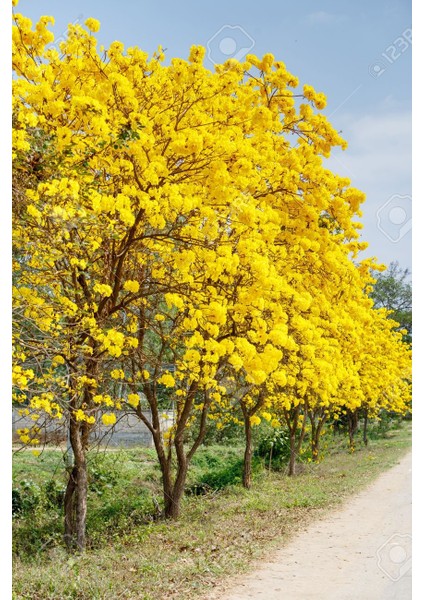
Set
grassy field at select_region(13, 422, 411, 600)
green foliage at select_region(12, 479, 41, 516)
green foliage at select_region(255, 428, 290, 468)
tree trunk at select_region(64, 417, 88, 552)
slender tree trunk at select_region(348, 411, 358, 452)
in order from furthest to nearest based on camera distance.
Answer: slender tree trunk at select_region(348, 411, 358, 452) < green foliage at select_region(255, 428, 290, 468) < green foliage at select_region(12, 479, 41, 516) < tree trunk at select_region(64, 417, 88, 552) < grassy field at select_region(13, 422, 411, 600)

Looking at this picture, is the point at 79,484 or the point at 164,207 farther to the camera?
the point at 79,484

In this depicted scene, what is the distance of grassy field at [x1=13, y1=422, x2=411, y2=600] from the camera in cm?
576

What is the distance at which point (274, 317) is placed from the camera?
661cm

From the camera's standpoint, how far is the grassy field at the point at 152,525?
5758 mm

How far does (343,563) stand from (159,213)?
4.10 metres

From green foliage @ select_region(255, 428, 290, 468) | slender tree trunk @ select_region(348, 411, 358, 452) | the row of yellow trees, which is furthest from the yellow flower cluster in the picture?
slender tree trunk @ select_region(348, 411, 358, 452)

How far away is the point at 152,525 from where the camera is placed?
355 inches

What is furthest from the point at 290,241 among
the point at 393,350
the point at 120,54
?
the point at 393,350

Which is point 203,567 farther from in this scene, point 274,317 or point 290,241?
point 290,241

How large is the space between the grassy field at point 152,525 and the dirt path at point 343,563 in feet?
0.88

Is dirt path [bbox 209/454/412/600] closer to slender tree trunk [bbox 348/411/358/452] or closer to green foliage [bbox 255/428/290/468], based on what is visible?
green foliage [bbox 255/428/290/468]

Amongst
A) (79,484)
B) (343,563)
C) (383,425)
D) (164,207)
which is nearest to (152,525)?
(79,484)

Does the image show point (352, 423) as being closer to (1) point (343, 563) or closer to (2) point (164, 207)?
(1) point (343, 563)

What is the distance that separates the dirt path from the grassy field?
0.27 metres
